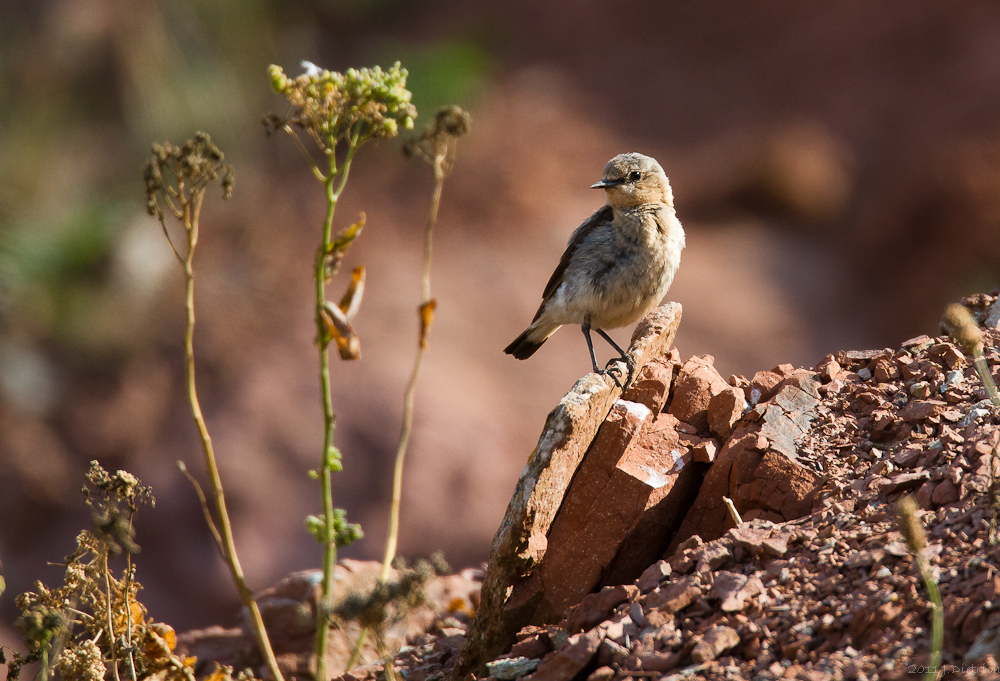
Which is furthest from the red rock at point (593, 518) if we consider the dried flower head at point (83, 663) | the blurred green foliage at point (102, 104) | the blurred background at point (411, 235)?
the blurred green foliage at point (102, 104)

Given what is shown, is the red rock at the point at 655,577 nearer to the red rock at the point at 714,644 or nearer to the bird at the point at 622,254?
the red rock at the point at 714,644

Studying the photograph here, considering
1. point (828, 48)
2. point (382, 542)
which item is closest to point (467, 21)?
point (828, 48)

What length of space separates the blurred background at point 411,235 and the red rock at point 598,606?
8.11 metres

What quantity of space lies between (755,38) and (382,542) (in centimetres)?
1323

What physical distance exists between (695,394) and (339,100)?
2380 mm

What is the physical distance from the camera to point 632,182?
20.0ft

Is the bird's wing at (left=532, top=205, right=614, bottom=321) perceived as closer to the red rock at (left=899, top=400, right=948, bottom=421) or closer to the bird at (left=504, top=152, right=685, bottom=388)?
the bird at (left=504, top=152, right=685, bottom=388)

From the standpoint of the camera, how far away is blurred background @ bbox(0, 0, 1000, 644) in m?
12.8

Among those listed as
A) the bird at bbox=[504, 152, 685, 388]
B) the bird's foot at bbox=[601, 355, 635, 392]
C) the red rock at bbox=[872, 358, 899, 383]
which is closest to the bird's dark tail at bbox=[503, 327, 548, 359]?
the bird at bbox=[504, 152, 685, 388]

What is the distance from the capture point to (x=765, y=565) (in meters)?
3.48

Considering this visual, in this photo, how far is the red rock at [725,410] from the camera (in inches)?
175

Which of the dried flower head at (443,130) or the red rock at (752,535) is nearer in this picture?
the dried flower head at (443,130)

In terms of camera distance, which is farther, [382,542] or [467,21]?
[467,21]

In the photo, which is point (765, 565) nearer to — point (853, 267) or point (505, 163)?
point (853, 267)
